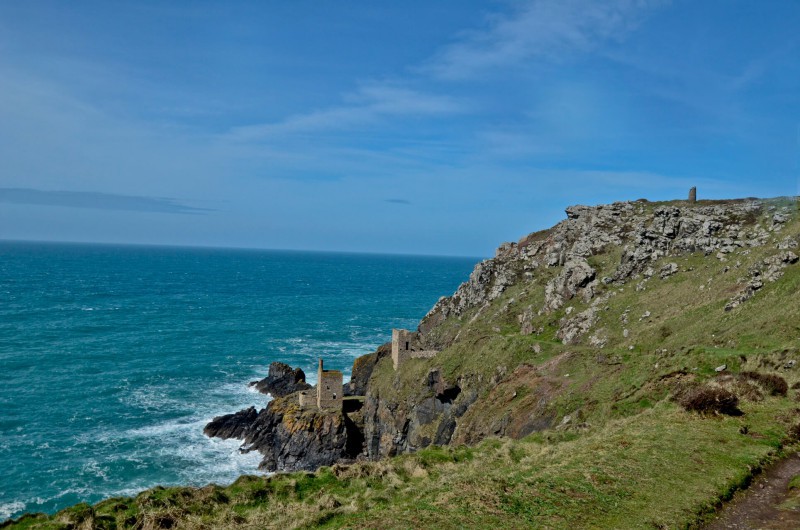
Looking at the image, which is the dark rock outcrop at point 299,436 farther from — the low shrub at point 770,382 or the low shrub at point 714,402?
the low shrub at point 770,382

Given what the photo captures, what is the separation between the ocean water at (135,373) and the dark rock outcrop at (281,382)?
2.16m

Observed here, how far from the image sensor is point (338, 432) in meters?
59.0

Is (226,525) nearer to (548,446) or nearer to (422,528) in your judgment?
(422,528)

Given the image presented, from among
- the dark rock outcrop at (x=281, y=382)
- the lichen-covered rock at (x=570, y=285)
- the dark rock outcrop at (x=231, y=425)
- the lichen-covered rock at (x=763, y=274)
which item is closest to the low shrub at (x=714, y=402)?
the lichen-covered rock at (x=763, y=274)

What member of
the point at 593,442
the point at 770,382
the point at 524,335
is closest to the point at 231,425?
the point at 524,335

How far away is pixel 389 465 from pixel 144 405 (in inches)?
2390

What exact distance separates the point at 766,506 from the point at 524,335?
134 ft

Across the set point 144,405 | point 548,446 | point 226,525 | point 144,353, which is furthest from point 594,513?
point 144,353

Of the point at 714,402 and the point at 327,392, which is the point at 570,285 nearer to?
the point at 327,392

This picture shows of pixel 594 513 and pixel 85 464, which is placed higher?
pixel 594 513

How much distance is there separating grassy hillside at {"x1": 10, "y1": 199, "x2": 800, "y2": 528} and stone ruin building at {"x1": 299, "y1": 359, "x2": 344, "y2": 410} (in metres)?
14.4

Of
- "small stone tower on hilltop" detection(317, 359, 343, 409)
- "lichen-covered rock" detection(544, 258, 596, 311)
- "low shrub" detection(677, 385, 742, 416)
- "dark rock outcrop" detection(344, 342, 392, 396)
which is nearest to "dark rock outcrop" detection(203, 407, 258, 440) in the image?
"small stone tower on hilltop" detection(317, 359, 343, 409)

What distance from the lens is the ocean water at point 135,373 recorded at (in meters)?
53.3

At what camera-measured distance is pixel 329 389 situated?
200ft
